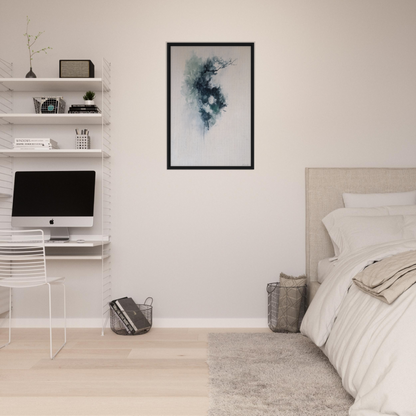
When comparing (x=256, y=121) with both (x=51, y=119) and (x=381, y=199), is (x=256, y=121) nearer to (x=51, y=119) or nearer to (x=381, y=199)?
(x=381, y=199)

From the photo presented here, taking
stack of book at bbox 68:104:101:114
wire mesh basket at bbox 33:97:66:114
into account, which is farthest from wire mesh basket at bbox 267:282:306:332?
wire mesh basket at bbox 33:97:66:114

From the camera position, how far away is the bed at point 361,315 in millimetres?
1561

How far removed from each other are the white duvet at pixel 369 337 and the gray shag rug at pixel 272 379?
0.45 feet

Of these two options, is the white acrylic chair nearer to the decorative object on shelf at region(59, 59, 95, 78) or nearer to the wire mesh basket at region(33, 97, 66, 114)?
the wire mesh basket at region(33, 97, 66, 114)

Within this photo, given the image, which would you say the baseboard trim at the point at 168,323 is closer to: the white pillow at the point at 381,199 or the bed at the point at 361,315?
the bed at the point at 361,315

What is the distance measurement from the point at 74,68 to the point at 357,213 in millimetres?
2413

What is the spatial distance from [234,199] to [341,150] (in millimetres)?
965

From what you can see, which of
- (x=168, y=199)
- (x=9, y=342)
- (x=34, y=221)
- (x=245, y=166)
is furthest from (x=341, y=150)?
(x=9, y=342)

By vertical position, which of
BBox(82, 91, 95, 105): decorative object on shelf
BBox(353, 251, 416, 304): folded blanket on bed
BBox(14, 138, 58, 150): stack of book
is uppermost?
BBox(82, 91, 95, 105): decorative object on shelf

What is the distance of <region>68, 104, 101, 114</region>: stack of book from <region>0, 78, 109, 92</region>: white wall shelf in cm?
18

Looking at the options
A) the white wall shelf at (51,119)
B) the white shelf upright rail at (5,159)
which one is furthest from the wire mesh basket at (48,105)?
the white shelf upright rail at (5,159)

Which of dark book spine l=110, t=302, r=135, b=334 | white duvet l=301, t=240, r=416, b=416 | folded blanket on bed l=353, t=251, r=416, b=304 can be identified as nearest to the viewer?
white duvet l=301, t=240, r=416, b=416

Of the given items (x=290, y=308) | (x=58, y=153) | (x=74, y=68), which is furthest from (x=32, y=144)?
(x=290, y=308)

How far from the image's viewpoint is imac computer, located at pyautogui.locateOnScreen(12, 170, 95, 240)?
3.26 meters
